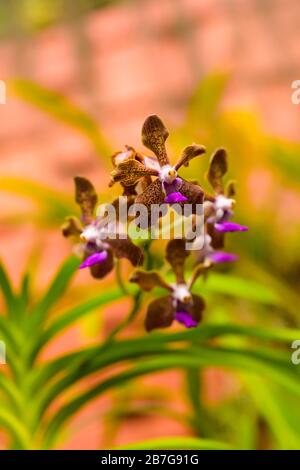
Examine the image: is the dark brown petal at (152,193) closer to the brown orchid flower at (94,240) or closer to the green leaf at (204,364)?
the brown orchid flower at (94,240)

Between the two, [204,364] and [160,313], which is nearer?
[160,313]

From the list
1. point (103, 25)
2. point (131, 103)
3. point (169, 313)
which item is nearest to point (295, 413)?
point (169, 313)

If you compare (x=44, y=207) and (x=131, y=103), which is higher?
(x=131, y=103)

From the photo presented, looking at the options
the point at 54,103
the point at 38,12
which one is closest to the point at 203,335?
the point at 54,103

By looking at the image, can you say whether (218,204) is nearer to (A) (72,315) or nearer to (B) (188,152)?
(B) (188,152)

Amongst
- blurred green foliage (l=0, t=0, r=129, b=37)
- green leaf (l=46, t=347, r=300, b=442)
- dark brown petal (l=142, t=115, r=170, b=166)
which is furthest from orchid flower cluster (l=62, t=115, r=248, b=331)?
blurred green foliage (l=0, t=0, r=129, b=37)

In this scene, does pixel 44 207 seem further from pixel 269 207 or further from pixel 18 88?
pixel 269 207
